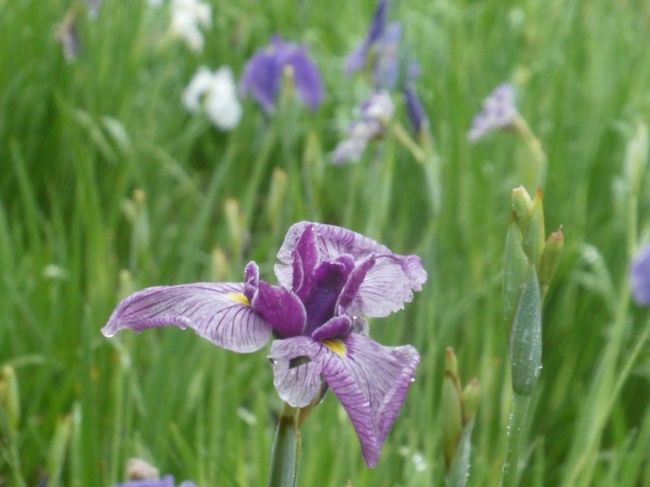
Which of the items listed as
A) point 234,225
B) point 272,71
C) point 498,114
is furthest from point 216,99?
point 234,225

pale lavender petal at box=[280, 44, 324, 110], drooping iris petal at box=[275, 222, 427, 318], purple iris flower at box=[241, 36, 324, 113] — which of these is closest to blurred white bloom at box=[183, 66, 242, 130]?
purple iris flower at box=[241, 36, 324, 113]

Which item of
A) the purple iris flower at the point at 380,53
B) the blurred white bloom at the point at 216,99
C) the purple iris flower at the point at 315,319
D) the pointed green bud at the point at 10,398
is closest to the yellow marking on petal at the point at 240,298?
the purple iris flower at the point at 315,319

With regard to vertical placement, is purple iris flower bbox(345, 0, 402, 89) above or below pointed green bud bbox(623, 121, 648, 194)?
above

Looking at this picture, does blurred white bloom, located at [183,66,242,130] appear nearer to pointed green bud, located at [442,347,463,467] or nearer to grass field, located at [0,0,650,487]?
grass field, located at [0,0,650,487]

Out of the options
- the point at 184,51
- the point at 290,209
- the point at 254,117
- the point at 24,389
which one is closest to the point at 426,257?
the point at 290,209

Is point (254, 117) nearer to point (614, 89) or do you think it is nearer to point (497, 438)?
point (614, 89)

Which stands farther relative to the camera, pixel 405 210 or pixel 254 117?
pixel 254 117

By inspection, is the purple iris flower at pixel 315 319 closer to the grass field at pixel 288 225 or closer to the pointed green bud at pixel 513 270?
the pointed green bud at pixel 513 270
